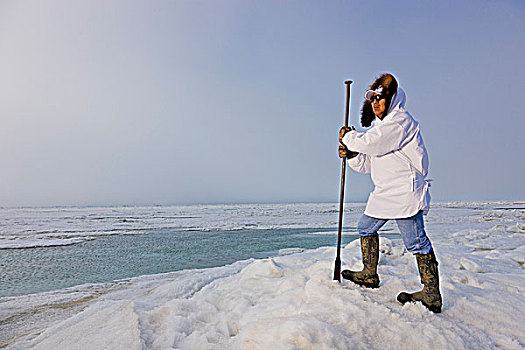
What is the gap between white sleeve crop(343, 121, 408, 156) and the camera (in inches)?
92.7

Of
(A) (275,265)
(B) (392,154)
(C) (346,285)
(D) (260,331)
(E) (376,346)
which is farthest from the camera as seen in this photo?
(A) (275,265)

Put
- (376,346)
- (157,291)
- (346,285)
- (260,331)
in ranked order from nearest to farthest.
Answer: (376,346) → (260,331) → (346,285) → (157,291)

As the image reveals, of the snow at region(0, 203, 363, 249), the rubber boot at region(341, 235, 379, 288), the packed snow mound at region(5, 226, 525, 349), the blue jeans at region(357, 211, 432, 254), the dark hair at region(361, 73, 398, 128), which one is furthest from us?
the snow at region(0, 203, 363, 249)

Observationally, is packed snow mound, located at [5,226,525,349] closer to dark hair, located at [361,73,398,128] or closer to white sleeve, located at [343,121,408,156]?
white sleeve, located at [343,121,408,156]

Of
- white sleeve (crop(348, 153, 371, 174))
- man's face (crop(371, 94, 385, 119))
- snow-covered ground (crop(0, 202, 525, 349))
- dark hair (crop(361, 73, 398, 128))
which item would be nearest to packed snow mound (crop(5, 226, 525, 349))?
snow-covered ground (crop(0, 202, 525, 349))

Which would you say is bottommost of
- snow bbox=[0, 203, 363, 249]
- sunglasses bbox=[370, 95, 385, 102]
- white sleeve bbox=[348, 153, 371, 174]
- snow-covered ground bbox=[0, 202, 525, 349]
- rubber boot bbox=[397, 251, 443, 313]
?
snow bbox=[0, 203, 363, 249]

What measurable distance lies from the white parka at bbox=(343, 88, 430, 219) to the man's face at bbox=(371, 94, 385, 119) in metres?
0.07

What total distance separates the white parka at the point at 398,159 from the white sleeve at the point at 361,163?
29cm

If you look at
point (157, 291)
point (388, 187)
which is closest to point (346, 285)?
point (388, 187)

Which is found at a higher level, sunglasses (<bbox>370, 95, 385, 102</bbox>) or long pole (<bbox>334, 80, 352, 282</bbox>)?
sunglasses (<bbox>370, 95, 385, 102</bbox>)

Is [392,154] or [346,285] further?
[346,285]

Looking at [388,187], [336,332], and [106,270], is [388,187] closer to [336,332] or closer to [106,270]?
[336,332]

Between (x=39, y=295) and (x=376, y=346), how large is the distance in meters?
4.41

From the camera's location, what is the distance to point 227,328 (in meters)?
2.51
